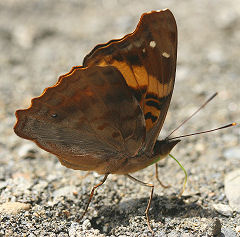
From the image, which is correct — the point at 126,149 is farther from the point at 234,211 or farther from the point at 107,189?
the point at 234,211

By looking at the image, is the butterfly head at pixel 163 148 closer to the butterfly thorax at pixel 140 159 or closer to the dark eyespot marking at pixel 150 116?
the butterfly thorax at pixel 140 159

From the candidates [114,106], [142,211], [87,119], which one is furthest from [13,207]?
[114,106]

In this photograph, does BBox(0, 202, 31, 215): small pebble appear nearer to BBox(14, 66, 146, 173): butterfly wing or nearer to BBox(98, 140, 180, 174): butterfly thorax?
BBox(14, 66, 146, 173): butterfly wing

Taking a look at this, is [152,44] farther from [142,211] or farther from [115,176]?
[115,176]

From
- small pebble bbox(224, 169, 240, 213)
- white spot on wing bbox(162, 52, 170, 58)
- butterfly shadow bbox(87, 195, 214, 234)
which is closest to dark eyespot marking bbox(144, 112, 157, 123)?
white spot on wing bbox(162, 52, 170, 58)

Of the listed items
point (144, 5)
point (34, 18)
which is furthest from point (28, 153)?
point (144, 5)

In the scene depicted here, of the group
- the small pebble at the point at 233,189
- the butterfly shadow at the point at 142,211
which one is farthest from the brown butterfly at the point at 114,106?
the small pebble at the point at 233,189
